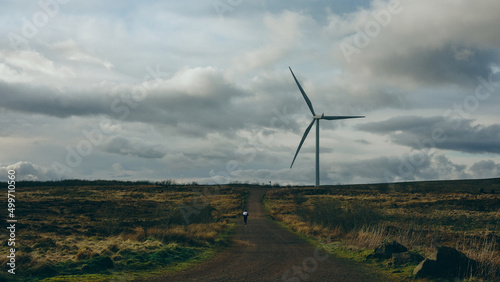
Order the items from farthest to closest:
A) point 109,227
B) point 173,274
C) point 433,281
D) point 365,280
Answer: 1. point 109,227
2. point 173,274
3. point 365,280
4. point 433,281

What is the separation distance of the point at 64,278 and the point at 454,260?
14101mm

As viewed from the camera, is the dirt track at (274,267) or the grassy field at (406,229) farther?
the grassy field at (406,229)

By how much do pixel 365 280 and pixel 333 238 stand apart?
12.2 meters

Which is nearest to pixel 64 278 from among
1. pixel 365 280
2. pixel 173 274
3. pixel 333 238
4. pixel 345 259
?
pixel 173 274

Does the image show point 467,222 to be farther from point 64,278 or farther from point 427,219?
point 64,278

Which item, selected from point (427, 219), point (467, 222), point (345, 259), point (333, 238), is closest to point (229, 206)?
point (427, 219)

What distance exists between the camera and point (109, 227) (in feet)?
107

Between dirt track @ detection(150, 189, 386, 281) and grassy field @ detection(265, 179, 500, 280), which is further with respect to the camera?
grassy field @ detection(265, 179, 500, 280)

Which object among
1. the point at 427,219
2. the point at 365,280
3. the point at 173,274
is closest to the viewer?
the point at 365,280

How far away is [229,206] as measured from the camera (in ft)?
219

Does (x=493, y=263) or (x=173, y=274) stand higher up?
(x=493, y=263)

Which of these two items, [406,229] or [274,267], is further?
[406,229]

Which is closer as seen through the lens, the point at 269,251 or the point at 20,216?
the point at 269,251

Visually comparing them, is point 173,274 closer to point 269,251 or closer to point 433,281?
point 269,251
